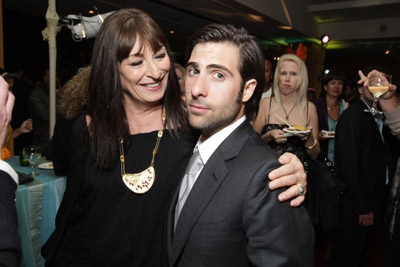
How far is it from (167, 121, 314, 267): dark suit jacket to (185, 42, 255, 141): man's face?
98 mm

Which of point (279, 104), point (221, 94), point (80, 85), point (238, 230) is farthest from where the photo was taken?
point (279, 104)

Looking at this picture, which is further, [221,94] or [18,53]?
[18,53]

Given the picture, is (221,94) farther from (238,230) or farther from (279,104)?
(279,104)

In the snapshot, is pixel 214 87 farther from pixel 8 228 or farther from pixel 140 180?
pixel 8 228

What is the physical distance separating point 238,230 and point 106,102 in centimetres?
86

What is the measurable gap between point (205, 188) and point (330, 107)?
3282mm

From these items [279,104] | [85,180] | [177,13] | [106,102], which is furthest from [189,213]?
[177,13]

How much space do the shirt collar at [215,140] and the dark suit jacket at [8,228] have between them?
627mm

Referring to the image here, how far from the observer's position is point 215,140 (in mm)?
1114

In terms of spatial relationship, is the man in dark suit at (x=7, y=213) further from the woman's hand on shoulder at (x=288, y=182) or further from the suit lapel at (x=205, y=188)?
the woman's hand on shoulder at (x=288, y=182)

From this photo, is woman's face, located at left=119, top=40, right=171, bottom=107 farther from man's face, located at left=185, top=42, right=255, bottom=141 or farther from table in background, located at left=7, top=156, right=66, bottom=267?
table in background, located at left=7, top=156, right=66, bottom=267

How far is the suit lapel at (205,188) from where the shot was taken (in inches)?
39.2

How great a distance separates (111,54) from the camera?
Result: 133 centimetres

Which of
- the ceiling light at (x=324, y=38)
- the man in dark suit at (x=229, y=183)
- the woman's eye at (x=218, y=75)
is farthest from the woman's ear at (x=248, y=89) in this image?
the ceiling light at (x=324, y=38)
